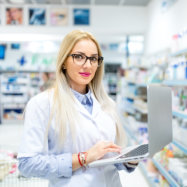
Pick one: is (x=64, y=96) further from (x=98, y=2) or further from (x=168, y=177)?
(x=98, y=2)

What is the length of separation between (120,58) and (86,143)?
9729 millimetres

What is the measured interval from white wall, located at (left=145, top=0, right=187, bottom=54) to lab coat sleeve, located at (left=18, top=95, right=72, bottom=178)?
3.20 metres

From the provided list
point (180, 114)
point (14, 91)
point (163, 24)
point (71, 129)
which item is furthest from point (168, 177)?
point (14, 91)

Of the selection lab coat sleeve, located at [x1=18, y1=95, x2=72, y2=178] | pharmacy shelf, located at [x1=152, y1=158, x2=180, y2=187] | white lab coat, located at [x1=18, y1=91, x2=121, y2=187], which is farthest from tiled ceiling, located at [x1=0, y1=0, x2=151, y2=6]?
lab coat sleeve, located at [x1=18, y1=95, x2=72, y2=178]

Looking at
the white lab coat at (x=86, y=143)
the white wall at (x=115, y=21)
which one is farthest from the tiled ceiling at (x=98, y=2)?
the white lab coat at (x=86, y=143)

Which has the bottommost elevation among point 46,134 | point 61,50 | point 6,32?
point 46,134

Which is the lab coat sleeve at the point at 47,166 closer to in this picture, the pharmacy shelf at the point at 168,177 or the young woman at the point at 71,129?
the young woman at the point at 71,129

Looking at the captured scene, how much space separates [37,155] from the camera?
1.11m

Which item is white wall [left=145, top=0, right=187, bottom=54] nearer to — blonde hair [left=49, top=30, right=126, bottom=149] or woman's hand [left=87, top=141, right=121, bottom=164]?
blonde hair [left=49, top=30, right=126, bottom=149]

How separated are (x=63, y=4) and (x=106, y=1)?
3.66ft

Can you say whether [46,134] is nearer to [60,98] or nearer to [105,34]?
[60,98]

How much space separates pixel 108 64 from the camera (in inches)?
428

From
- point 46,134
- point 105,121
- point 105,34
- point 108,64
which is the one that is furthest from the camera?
point 108,64

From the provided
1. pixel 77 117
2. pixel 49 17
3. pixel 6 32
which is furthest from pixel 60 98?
pixel 49 17
